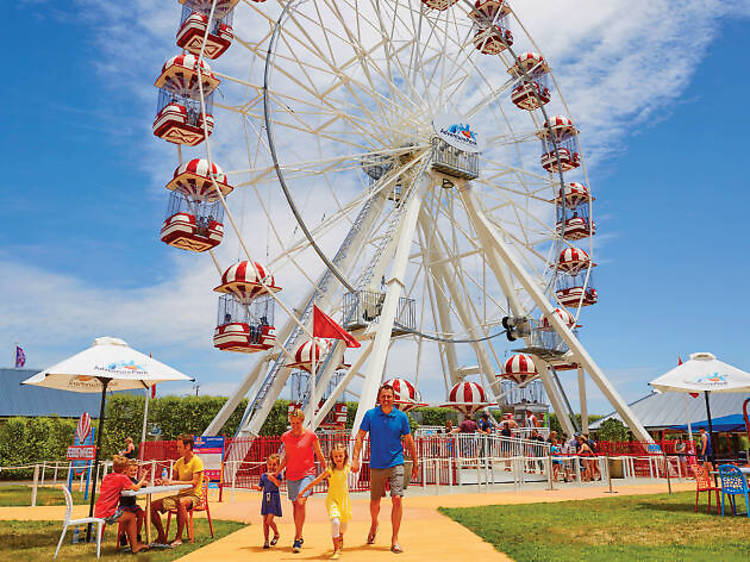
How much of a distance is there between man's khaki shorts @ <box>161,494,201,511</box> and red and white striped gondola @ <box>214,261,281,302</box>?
10.4m

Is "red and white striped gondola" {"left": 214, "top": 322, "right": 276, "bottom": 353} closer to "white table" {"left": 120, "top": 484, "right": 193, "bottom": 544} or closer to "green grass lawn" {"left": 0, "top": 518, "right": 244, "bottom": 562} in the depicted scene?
"green grass lawn" {"left": 0, "top": 518, "right": 244, "bottom": 562}

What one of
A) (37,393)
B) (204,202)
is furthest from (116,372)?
(37,393)

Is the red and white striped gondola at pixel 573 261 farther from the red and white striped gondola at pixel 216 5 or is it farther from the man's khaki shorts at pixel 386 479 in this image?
the man's khaki shorts at pixel 386 479

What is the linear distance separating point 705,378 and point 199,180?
12987mm

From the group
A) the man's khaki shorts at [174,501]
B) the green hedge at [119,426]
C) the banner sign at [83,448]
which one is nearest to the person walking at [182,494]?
the man's khaki shorts at [174,501]

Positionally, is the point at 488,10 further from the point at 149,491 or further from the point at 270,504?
the point at 149,491

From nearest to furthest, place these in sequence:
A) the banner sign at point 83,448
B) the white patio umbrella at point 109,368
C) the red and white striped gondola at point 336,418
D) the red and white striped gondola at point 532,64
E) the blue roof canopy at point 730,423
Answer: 1. the white patio umbrella at point 109,368
2. the banner sign at point 83,448
3. the red and white striped gondola at point 336,418
4. the red and white striped gondola at point 532,64
5. the blue roof canopy at point 730,423

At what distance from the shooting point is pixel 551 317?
21656 millimetres

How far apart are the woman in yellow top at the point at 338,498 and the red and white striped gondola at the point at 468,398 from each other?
14.7m

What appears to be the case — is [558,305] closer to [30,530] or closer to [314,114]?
[314,114]

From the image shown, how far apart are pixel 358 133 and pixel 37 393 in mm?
25027

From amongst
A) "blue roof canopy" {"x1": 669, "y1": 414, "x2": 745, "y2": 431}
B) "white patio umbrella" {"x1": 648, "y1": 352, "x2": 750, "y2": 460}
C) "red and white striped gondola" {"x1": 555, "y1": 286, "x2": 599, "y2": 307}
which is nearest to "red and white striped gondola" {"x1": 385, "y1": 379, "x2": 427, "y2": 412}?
"red and white striped gondola" {"x1": 555, "y1": 286, "x2": 599, "y2": 307}

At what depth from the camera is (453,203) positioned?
2391cm

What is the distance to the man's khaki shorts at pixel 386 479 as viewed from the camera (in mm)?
6594
